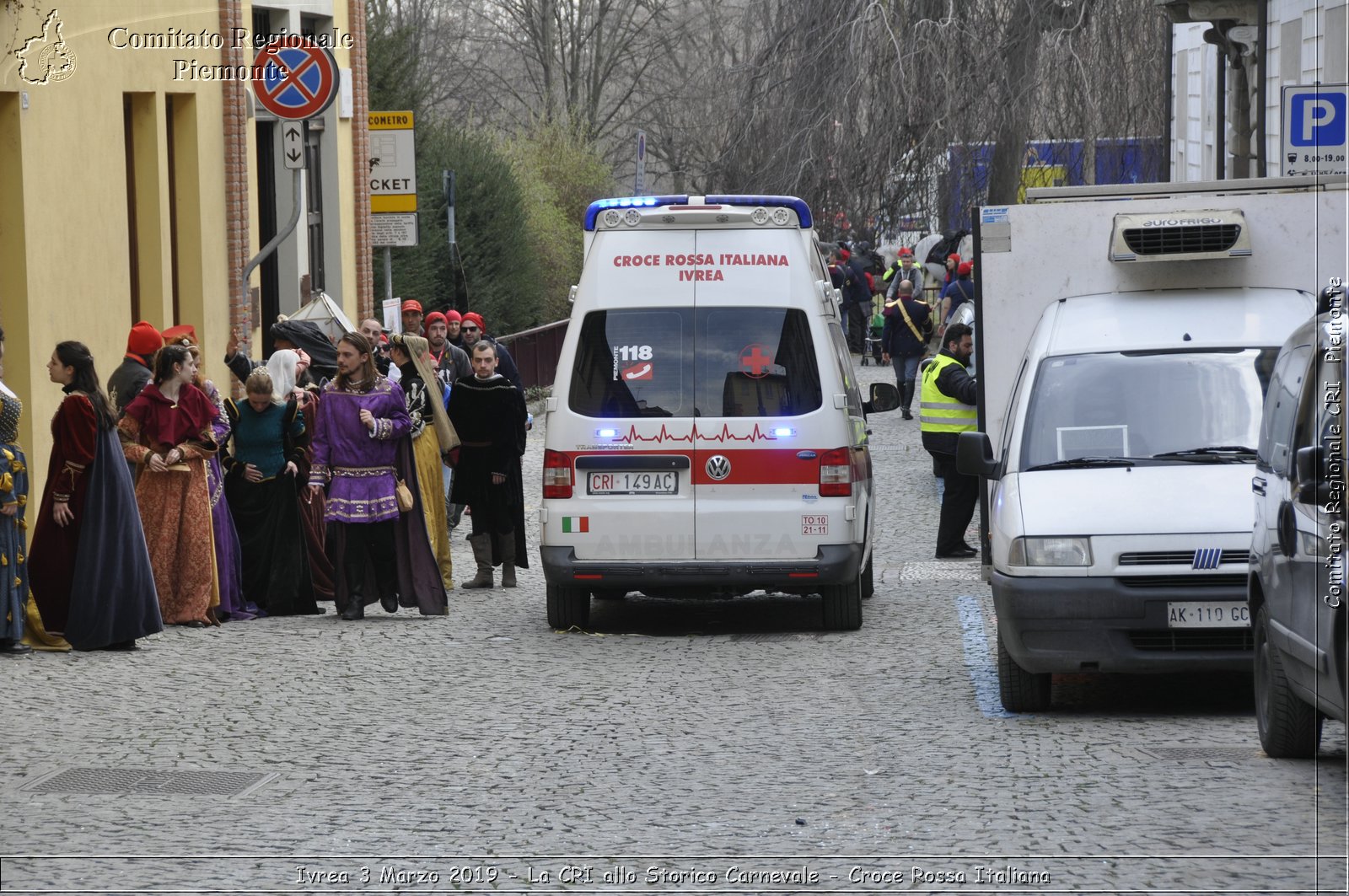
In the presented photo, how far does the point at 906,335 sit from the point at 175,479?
15.8m

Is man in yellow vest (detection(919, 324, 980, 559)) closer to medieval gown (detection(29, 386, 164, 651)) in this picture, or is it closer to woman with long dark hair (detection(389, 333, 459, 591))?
woman with long dark hair (detection(389, 333, 459, 591))

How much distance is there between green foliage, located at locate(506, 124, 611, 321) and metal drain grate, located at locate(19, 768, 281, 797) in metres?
27.0

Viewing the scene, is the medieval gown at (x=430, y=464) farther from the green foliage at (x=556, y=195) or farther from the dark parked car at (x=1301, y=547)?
the green foliage at (x=556, y=195)

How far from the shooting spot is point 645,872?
6211 millimetres

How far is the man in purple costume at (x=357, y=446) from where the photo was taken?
12.2 meters

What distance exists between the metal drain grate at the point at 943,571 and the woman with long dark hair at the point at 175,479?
516cm

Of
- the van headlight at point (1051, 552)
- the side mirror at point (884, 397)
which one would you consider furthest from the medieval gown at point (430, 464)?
the van headlight at point (1051, 552)

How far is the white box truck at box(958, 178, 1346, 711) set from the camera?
8.66 m

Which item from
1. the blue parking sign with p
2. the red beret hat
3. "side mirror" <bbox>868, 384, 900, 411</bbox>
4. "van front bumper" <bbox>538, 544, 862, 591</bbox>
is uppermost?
Result: the blue parking sign with p

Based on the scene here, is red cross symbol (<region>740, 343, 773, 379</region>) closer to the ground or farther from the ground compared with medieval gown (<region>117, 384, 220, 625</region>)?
farther from the ground

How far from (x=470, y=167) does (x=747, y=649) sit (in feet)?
72.6

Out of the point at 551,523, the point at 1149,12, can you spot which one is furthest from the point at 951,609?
the point at 1149,12

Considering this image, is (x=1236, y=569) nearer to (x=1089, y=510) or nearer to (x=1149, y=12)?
(x=1089, y=510)

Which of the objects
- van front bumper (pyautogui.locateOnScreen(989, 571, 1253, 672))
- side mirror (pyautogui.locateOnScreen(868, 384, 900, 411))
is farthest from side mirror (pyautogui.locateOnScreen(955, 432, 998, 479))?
side mirror (pyautogui.locateOnScreen(868, 384, 900, 411))
